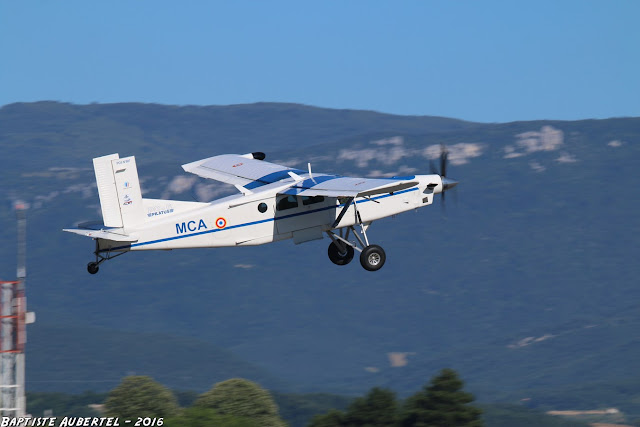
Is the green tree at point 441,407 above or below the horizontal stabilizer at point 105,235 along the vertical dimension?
below

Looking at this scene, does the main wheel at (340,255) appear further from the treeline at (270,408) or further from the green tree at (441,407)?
the green tree at (441,407)

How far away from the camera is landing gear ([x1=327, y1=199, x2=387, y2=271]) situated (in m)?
29.0

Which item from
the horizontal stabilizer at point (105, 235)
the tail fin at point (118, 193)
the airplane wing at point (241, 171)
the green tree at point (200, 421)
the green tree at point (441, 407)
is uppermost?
the airplane wing at point (241, 171)

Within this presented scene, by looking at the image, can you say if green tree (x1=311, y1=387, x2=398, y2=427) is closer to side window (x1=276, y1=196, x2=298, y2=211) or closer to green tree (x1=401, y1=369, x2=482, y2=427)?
green tree (x1=401, y1=369, x2=482, y2=427)

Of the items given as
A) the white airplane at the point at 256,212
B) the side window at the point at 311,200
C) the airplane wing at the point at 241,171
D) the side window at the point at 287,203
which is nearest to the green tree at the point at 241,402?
the airplane wing at the point at 241,171

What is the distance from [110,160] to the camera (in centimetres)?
2678

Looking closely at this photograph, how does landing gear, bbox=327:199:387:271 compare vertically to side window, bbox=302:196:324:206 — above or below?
below

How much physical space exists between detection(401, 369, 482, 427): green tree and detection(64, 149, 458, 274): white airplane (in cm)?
4225

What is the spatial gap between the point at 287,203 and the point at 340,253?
121 inches

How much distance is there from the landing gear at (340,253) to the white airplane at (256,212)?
3cm

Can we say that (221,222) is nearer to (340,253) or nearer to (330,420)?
(340,253)

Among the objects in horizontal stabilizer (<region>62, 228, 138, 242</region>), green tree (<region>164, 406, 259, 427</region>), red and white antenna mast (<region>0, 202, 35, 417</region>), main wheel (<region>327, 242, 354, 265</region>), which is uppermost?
horizontal stabilizer (<region>62, 228, 138, 242</region>)

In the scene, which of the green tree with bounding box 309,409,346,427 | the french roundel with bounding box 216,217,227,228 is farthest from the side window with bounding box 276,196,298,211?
the green tree with bounding box 309,409,346,427

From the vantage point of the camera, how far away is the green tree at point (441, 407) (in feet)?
229
